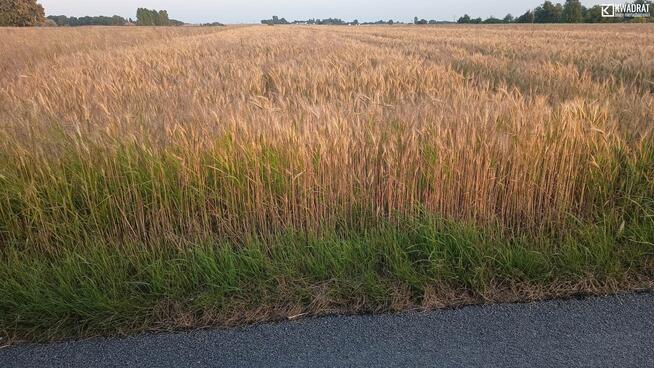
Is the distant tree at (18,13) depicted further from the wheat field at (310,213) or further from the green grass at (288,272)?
the green grass at (288,272)

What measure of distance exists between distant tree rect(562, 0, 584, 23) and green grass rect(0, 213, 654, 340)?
92042 mm

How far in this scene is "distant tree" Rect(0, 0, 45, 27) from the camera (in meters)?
63.0

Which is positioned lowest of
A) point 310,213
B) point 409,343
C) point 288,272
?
point 409,343

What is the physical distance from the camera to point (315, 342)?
2051 mm

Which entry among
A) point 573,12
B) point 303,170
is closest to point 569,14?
point 573,12

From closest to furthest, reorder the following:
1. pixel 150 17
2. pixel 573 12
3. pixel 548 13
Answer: pixel 573 12 → pixel 548 13 → pixel 150 17

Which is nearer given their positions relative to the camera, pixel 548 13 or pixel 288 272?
pixel 288 272

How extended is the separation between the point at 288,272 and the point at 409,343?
0.83 m

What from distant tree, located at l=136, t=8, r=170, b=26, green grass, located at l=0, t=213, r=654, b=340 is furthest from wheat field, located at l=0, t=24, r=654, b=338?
distant tree, located at l=136, t=8, r=170, b=26

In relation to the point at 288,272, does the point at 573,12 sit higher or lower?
higher

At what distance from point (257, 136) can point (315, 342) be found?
58.0 inches

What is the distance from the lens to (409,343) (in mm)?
2018

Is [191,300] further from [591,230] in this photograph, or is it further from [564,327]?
[591,230]

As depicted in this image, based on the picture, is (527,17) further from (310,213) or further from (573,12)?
(310,213)
